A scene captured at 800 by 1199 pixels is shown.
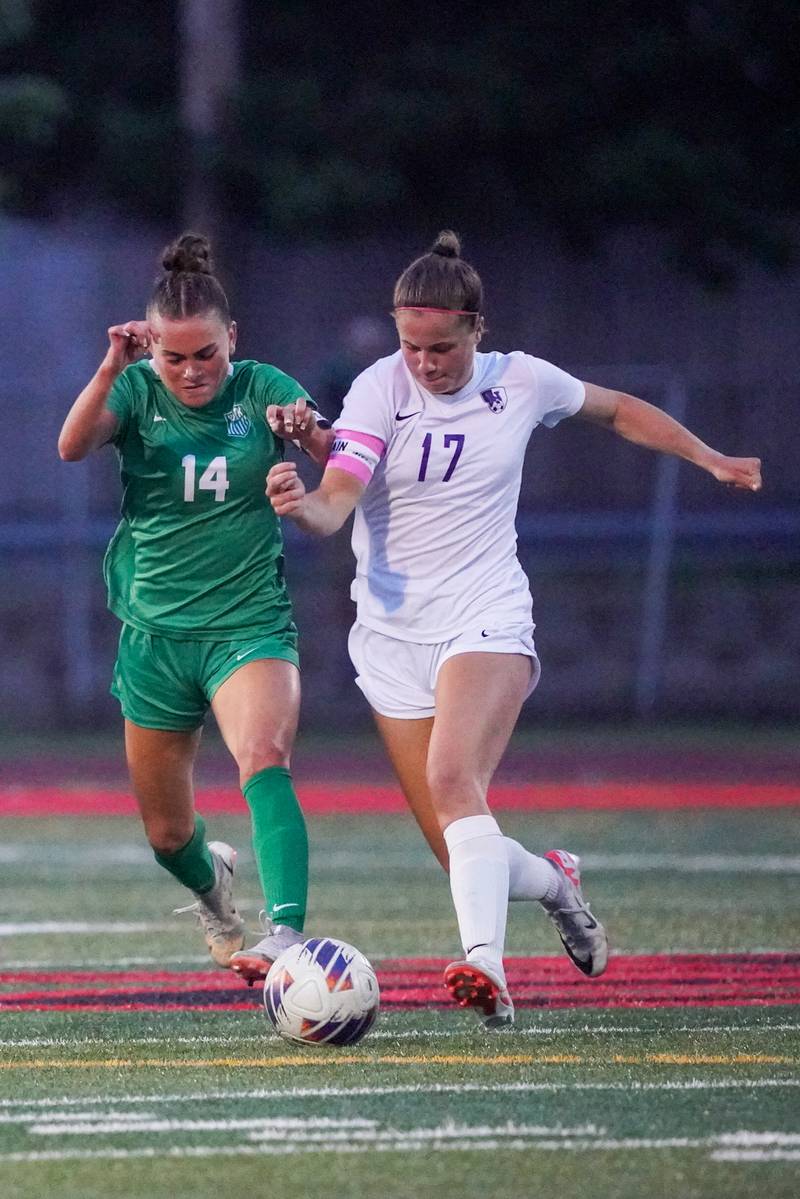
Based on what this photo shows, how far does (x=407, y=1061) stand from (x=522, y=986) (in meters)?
1.57

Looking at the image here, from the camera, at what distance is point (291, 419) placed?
6.50 meters

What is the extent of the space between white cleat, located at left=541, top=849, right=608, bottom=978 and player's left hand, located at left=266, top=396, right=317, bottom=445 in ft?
4.93

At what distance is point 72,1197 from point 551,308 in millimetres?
16340

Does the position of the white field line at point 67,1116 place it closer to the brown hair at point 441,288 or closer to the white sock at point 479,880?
the white sock at point 479,880

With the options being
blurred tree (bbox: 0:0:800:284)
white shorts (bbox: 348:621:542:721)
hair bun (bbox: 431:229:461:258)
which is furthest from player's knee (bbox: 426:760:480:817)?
blurred tree (bbox: 0:0:800:284)

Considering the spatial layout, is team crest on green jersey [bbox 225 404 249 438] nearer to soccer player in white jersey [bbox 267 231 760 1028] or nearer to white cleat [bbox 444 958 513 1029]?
soccer player in white jersey [bbox 267 231 760 1028]

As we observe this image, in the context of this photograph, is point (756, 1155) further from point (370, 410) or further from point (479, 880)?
point (370, 410)

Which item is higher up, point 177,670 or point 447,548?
point 447,548

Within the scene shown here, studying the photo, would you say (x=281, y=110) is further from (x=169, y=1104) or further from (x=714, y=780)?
(x=169, y=1104)

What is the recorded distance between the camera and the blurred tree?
2045cm

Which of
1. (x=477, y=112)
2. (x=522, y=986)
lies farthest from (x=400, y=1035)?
(x=477, y=112)

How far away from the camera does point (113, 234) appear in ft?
67.7

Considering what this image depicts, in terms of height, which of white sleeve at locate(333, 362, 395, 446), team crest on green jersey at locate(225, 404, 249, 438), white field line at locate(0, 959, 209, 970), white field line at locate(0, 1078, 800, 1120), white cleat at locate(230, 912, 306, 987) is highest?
white sleeve at locate(333, 362, 395, 446)

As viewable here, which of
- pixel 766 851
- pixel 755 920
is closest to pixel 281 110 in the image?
pixel 766 851
